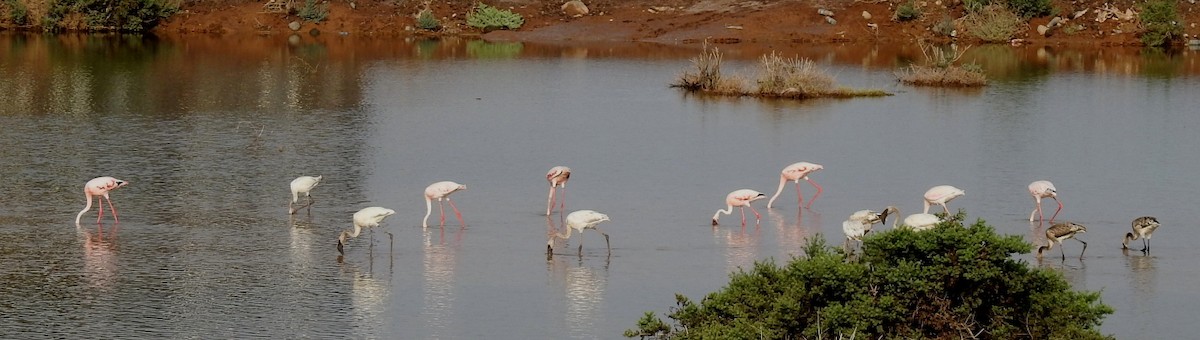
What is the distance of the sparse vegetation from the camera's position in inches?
2202

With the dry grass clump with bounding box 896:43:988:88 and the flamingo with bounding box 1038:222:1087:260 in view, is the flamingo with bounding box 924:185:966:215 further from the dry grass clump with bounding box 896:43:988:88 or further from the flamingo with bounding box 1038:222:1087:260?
the dry grass clump with bounding box 896:43:988:88

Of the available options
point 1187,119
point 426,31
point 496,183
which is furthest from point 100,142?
point 426,31

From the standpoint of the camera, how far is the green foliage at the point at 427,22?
58.6 meters

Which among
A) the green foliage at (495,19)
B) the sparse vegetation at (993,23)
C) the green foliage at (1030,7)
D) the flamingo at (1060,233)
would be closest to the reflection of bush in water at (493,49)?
the green foliage at (495,19)

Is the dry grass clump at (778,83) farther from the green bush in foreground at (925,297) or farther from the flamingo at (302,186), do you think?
the green bush in foreground at (925,297)

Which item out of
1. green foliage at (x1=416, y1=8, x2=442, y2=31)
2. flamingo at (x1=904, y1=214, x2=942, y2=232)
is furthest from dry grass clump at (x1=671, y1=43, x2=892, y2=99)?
green foliage at (x1=416, y1=8, x2=442, y2=31)

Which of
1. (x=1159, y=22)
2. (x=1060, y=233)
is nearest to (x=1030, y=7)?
(x=1159, y=22)

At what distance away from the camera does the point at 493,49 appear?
51750 millimetres

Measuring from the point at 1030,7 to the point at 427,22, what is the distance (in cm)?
2006

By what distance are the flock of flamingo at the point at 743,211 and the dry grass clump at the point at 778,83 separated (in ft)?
43.1

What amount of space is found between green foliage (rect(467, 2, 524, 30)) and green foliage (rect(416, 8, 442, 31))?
1103 millimetres

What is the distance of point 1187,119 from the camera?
108 feet

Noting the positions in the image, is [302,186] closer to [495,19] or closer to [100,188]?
[100,188]

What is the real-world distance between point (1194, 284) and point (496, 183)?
31.2 feet
